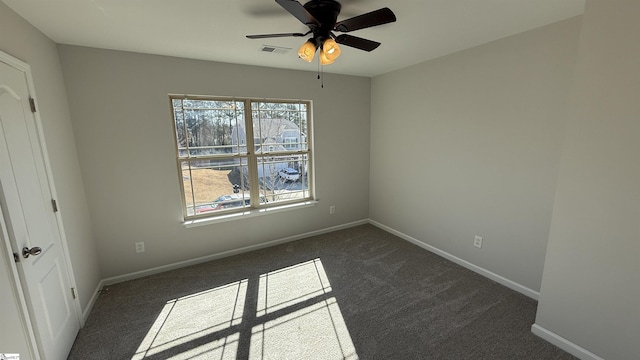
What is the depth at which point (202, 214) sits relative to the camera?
10.3 feet

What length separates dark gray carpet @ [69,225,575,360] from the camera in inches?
73.8

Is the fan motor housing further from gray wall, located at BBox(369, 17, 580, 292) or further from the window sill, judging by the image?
the window sill

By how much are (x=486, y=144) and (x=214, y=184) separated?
3.15 meters

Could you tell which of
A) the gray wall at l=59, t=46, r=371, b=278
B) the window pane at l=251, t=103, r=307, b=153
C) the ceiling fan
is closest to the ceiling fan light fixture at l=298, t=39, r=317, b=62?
the ceiling fan

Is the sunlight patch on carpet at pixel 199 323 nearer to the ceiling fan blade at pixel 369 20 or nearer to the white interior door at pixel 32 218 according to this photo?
the white interior door at pixel 32 218

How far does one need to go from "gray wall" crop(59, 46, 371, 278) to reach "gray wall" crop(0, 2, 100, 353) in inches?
4.7

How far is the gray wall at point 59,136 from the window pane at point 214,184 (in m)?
0.94

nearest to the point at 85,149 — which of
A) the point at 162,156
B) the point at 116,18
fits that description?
the point at 162,156

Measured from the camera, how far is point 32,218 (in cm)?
164

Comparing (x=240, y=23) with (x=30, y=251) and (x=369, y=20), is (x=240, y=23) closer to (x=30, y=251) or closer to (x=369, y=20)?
(x=369, y=20)

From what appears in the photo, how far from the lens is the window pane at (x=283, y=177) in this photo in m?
3.53

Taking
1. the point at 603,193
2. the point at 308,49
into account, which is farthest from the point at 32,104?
the point at 603,193

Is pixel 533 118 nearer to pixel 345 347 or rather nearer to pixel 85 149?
pixel 345 347

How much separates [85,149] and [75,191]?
0.43 m
